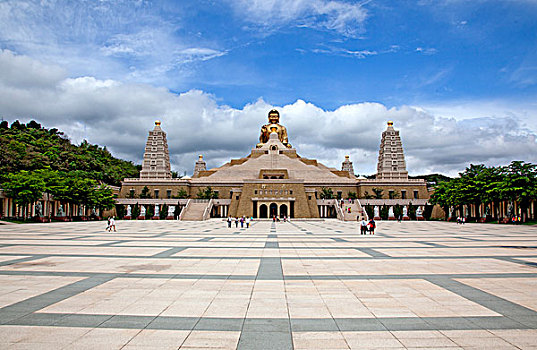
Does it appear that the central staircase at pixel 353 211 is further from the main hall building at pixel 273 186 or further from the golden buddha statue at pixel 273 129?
the golden buddha statue at pixel 273 129

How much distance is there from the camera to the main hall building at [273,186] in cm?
5619

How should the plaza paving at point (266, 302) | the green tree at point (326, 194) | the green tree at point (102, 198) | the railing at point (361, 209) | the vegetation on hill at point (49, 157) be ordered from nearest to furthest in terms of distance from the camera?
the plaza paving at point (266, 302) < the green tree at point (102, 198) < the railing at point (361, 209) < the vegetation on hill at point (49, 157) < the green tree at point (326, 194)

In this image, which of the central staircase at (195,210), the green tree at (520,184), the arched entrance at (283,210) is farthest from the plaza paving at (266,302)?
the arched entrance at (283,210)

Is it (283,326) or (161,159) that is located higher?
(161,159)

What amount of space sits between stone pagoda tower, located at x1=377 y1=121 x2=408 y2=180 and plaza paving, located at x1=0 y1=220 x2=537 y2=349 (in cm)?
5911

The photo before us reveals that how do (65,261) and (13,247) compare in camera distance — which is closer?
(65,261)

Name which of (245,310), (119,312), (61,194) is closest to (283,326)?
(245,310)

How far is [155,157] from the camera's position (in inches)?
2726

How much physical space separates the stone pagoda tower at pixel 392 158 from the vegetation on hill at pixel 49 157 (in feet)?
171

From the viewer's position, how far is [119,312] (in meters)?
6.77

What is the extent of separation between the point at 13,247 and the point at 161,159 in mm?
53797

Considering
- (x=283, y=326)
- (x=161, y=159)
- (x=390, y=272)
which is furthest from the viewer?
(x=161, y=159)

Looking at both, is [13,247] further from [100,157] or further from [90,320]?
[100,157]

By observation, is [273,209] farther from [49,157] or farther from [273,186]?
[49,157]
